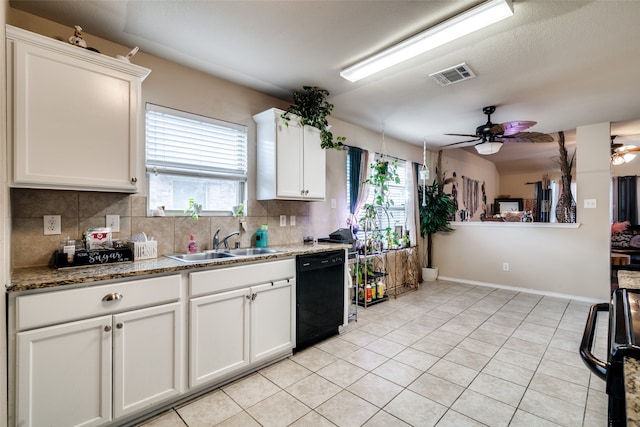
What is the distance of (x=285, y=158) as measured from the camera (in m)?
2.96

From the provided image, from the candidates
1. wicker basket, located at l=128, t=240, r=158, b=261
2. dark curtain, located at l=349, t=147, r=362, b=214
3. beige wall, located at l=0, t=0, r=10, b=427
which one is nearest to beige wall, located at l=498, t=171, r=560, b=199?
dark curtain, located at l=349, t=147, r=362, b=214

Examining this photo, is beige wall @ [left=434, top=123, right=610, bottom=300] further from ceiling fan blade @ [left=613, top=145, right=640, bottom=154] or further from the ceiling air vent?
the ceiling air vent

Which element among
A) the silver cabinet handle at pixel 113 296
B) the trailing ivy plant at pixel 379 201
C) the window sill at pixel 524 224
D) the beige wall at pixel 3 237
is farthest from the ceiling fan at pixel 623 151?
the beige wall at pixel 3 237

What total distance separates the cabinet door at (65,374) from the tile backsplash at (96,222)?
2.27 feet

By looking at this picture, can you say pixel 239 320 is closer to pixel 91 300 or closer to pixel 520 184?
pixel 91 300

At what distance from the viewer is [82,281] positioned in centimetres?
157

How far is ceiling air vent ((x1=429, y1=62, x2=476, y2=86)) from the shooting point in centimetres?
259

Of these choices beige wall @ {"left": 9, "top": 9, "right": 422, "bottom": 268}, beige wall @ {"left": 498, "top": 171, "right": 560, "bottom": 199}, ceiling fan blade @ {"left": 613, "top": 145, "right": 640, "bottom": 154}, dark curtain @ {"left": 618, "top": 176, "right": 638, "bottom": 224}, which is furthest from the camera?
beige wall @ {"left": 498, "top": 171, "right": 560, "bottom": 199}

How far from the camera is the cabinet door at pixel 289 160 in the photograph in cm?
291

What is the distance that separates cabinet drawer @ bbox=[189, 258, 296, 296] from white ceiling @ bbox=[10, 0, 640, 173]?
5.57ft

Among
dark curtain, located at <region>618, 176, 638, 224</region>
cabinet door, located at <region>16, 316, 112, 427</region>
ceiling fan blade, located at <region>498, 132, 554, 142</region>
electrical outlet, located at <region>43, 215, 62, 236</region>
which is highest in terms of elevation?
ceiling fan blade, located at <region>498, 132, 554, 142</region>

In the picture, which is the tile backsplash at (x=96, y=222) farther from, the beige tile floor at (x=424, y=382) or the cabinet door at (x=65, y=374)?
the beige tile floor at (x=424, y=382)

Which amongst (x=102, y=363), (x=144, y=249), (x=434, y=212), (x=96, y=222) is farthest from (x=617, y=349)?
(x=434, y=212)

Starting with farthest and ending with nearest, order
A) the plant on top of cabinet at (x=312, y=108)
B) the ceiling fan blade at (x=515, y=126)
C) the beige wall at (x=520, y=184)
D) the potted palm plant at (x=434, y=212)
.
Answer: the beige wall at (x=520, y=184), the potted palm plant at (x=434, y=212), the ceiling fan blade at (x=515, y=126), the plant on top of cabinet at (x=312, y=108)
